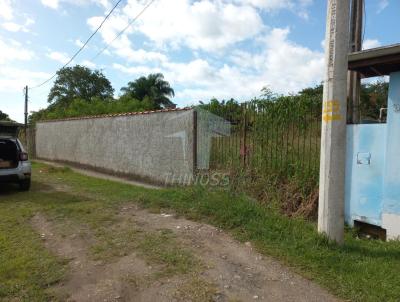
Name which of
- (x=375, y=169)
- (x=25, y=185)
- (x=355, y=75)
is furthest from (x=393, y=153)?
(x=25, y=185)

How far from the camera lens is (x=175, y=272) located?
3.74 m

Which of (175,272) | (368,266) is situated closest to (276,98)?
(368,266)

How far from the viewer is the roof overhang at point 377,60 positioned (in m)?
4.70

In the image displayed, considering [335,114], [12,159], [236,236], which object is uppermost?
[335,114]

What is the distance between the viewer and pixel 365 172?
5.46m

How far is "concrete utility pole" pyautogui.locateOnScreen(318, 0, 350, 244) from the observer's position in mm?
4227

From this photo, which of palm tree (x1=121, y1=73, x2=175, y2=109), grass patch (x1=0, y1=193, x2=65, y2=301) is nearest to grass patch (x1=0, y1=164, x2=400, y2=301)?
grass patch (x1=0, y1=193, x2=65, y2=301)

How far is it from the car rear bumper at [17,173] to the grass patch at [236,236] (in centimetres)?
60

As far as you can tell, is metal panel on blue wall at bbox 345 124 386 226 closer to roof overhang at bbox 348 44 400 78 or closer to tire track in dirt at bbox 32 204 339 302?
roof overhang at bbox 348 44 400 78

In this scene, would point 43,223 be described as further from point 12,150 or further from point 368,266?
point 368,266

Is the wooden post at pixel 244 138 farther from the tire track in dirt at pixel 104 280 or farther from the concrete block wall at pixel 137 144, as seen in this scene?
the tire track in dirt at pixel 104 280

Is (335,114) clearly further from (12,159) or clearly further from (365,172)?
(12,159)

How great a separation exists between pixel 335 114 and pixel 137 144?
767cm

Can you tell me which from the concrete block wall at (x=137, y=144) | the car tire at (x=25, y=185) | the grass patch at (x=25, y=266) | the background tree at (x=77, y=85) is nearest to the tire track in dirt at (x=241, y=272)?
the grass patch at (x=25, y=266)
